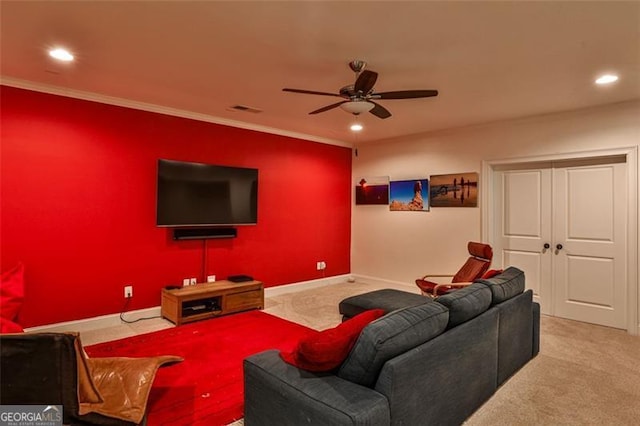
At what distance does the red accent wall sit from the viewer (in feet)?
11.8

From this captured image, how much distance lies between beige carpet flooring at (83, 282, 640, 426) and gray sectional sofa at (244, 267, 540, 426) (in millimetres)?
244

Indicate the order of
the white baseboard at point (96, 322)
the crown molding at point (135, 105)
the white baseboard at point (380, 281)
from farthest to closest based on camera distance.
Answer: the white baseboard at point (380, 281)
the white baseboard at point (96, 322)
the crown molding at point (135, 105)

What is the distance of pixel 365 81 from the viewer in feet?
8.86

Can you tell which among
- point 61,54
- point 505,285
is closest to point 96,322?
point 61,54

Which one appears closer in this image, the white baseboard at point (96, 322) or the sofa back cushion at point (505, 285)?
the sofa back cushion at point (505, 285)

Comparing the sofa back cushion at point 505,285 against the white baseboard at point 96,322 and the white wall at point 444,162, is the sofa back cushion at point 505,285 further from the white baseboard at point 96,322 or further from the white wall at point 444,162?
the white baseboard at point 96,322

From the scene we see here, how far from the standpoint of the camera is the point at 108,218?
4.07 m

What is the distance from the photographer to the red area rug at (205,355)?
2439 millimetres

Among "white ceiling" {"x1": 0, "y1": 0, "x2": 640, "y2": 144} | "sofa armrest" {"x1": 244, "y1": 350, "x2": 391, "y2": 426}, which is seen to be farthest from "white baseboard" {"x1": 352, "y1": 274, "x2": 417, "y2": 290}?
"sofa armrest" {"x1": 244, "y1": 350, "x2": 391, "y2": 426}

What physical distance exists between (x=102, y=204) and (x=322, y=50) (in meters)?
2.97

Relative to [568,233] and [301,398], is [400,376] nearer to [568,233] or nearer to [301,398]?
[301,398]

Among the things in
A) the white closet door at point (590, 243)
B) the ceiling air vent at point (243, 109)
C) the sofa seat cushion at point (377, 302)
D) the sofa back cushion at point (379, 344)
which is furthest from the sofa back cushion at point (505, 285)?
the ceiling air vent at point (243, 109)

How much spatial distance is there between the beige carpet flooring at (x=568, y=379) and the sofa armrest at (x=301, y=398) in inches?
25.2

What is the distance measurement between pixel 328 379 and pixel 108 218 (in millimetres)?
3456
